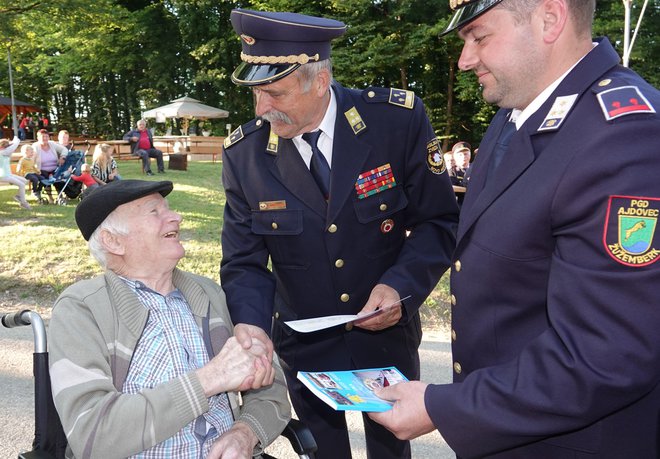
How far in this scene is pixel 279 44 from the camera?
2.50 m

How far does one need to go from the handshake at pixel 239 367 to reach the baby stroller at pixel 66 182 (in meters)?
11.4

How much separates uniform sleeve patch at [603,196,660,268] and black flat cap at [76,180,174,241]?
184cm

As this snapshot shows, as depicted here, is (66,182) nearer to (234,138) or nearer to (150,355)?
(234,138)

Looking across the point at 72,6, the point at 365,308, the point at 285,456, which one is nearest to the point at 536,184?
the point at 365,308

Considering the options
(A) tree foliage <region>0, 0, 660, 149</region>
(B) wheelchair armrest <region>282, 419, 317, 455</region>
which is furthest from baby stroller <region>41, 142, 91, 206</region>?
(B) wheelchair armrest <region>282, 419, 317, 455</region>

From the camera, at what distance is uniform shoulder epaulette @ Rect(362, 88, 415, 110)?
271 cm

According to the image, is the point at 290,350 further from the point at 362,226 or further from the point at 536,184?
the point at 536,184

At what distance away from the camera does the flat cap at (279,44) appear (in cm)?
246

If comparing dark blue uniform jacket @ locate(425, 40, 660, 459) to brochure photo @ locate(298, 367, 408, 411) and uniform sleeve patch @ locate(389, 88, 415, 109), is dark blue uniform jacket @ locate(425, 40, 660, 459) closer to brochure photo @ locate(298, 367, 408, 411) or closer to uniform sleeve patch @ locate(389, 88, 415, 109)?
brochure photo @ locate(298, 367, 408, 411)

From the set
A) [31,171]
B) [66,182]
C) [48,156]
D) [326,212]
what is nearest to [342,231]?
[326,212]

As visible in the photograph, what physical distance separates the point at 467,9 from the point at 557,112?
401 millimetres

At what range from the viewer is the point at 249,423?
2.42 meters

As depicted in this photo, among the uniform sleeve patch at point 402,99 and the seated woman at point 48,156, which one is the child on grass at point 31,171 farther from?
the uniform sleeve patch at point 402,99

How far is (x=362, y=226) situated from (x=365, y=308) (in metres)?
0.37
